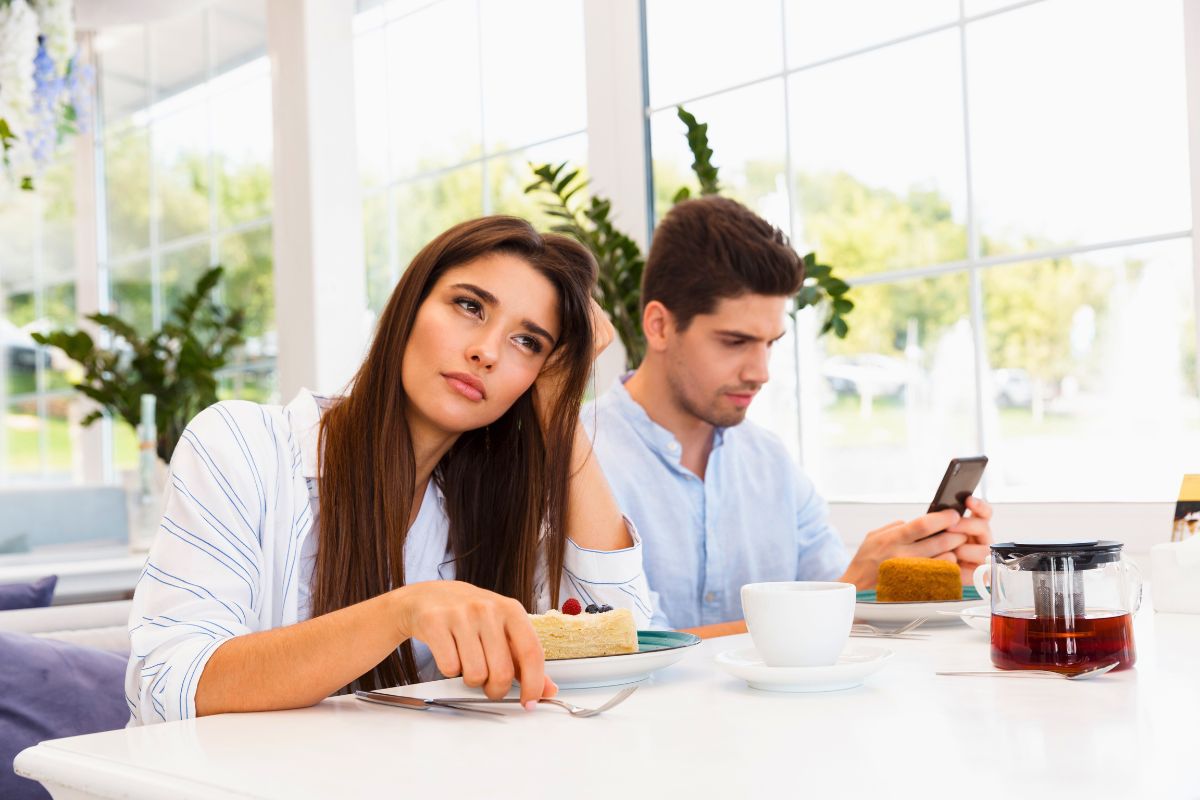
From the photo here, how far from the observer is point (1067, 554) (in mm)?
1125

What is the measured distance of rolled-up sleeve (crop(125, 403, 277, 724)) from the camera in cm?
117

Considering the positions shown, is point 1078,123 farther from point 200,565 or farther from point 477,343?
point 200,565

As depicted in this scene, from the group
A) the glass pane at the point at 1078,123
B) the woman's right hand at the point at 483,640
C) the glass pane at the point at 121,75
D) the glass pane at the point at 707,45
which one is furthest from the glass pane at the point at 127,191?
the woman's right hand at the point at 483,640

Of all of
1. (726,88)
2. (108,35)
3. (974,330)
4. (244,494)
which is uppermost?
(108,35)

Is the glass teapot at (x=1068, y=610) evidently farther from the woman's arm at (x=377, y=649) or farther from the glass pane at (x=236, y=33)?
the glass pane at (x=236, y=33)

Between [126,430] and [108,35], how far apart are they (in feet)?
6.84

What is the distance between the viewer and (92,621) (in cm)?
229

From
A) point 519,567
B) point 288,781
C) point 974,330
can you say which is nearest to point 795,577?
point 974,330

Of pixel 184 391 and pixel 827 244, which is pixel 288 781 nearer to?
pixel 827 244

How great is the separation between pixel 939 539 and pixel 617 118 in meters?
2.11

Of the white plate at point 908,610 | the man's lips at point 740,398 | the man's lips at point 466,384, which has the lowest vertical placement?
the white plate at point 908,610

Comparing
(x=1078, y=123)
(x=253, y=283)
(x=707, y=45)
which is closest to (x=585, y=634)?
(x=1078, y=123)

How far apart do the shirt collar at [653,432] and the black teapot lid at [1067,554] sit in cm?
129

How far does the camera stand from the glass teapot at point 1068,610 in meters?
1.13
